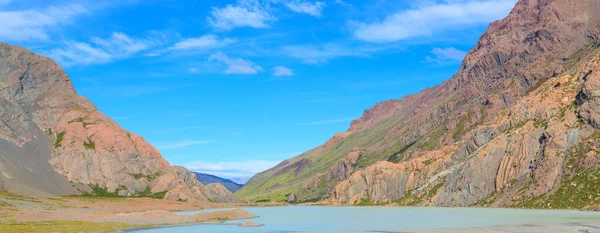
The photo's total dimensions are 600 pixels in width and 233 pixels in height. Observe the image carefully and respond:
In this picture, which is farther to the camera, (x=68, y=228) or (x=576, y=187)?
(x=576, y=187)

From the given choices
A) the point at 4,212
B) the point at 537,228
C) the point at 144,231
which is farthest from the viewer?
the point at 4,212

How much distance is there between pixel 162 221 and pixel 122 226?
19106 millimetres

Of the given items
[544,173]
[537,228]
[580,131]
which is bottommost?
[537,228]

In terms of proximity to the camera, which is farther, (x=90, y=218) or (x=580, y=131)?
(x=580, y=131)

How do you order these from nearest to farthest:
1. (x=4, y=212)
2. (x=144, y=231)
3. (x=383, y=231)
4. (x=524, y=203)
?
(x=383, y=231), (x=144, y=231), (x=4, y=212), (x=524, y=203)

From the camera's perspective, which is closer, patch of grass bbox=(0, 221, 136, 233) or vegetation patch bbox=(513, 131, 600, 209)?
patch of grass bbox=(0, 221, 136, 233)

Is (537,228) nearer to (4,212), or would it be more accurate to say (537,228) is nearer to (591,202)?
(591,202)

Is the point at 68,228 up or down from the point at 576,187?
down

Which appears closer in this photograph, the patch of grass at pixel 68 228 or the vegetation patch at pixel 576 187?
the patch of grass at pixel 68 228

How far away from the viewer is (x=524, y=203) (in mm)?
187750

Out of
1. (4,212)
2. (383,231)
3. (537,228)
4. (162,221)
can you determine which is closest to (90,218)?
(162,221)

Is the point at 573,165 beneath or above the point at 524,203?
above

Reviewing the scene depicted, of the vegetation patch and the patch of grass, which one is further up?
the vegetation patch

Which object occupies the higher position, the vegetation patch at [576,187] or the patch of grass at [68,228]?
the vegetation patch at [576,187]
